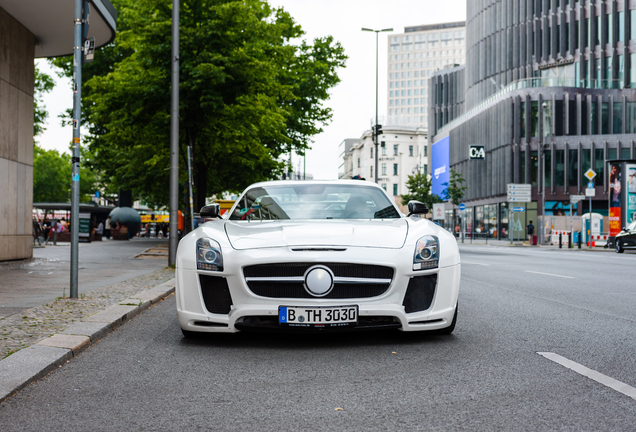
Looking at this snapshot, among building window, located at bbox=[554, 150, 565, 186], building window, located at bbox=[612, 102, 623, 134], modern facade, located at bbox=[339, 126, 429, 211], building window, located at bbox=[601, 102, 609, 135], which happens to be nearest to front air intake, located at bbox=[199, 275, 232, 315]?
building window, located at bbox=[554, 150, 565, 186]

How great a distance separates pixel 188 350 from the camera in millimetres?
5270

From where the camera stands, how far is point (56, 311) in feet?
23.6

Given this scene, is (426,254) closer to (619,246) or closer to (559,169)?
(619,246)

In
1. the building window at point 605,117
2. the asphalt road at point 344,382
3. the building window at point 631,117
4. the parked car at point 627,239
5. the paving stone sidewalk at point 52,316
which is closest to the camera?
the asphalt road at point 344,382

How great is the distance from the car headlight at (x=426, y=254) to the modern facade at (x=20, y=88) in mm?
12038

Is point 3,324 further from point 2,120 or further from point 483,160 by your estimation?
point 483,160

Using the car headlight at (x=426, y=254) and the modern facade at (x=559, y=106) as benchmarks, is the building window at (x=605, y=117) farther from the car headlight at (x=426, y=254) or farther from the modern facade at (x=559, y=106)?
the car headlight at (x=426, y=254)

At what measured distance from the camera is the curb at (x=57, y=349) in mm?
4160

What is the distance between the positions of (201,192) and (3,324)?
18891 millimetres

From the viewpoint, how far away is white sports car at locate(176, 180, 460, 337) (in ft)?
16.6

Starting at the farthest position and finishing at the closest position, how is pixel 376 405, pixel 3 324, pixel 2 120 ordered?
pixel 2 120, pixel 3 324, pixel 376 405

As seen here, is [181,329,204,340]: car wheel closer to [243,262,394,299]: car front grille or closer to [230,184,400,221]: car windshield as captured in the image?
[243,262,394,299]: car front grille

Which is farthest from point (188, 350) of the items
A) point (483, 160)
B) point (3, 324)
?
point (483, 160)

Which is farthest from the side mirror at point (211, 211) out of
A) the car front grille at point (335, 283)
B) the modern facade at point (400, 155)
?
the modern facade at point (400, 155)
